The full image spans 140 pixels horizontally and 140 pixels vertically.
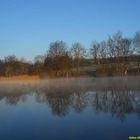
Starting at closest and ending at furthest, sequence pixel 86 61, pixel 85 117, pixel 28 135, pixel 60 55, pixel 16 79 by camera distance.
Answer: pixel 28 135
pixel 85 117
pixel 16 79
pixel 60 55
pixel 86 61

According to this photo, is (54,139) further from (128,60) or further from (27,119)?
(128,60)

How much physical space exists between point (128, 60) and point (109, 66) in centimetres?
354

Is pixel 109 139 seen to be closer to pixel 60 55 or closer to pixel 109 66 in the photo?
pixel 109 66

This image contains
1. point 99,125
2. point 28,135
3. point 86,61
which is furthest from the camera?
point 86,61

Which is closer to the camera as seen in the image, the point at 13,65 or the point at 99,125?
the point at 99,125

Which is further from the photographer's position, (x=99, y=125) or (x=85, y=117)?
(x=85, y=117)

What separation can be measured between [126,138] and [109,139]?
1.33 ft

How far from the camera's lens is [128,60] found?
53.2 metres

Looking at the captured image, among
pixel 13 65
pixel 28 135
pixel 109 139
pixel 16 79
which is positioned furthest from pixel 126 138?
pixel 13 65

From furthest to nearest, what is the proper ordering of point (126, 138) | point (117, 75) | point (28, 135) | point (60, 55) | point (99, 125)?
point (60, 55)
point (117, 75)
point (99, 125)
point (28, 135)
point (126, 138)

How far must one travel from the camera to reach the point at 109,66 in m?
52.4

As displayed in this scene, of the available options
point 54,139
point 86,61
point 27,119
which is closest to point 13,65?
point 86,61

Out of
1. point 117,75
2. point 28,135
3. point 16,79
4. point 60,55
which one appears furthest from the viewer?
point 60,55

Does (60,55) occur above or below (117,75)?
above
